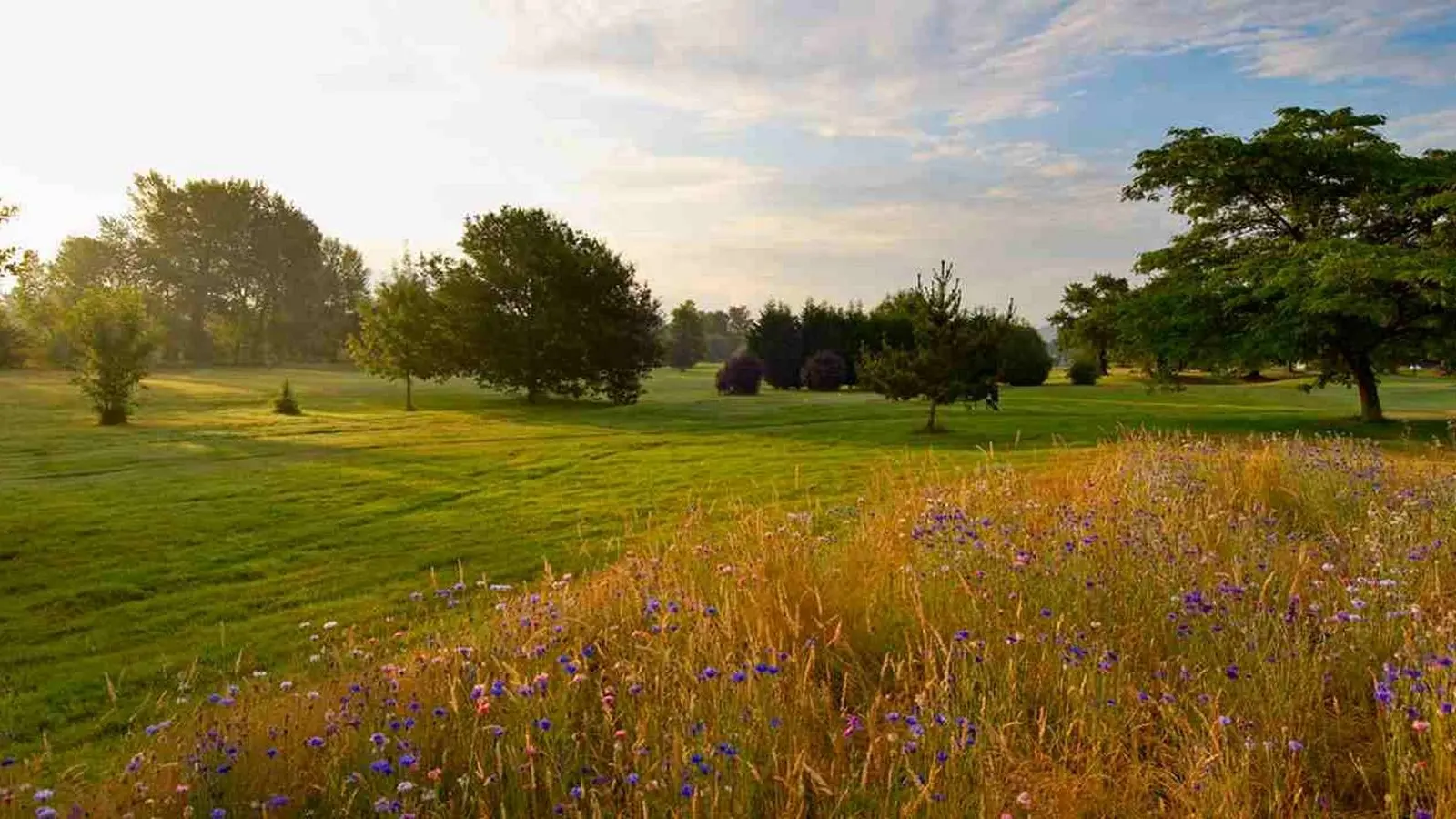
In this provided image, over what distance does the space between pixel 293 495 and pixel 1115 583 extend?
14.7 meters

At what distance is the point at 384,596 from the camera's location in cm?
853

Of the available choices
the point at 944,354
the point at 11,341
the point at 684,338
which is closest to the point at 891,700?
the point at 944,354

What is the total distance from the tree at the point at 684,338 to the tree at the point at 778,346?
33978 millimetres

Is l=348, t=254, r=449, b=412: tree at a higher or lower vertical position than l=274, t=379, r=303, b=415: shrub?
higher

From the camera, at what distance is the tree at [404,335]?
42938mm

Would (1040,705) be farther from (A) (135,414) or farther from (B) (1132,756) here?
(A) (135,414)

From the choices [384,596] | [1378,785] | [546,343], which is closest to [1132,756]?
[1378,785]

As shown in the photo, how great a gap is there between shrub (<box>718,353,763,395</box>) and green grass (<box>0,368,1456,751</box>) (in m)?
14.2

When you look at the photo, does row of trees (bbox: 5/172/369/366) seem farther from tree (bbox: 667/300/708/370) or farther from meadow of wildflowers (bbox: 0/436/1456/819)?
meadow of wildflowers (bbox: 0/436/1456/819)

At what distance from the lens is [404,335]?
4316cm

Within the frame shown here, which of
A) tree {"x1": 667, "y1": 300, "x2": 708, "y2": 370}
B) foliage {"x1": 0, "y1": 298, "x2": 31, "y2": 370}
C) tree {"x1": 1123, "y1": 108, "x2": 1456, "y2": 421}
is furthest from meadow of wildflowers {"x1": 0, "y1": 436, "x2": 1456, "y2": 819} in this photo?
tree {"x1": 667, "y1": 300, "x2": 708, "y2": 370}

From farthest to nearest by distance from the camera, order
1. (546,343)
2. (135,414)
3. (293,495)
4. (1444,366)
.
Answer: (546,343) < (135,414) < (1444,366) < (293,495)

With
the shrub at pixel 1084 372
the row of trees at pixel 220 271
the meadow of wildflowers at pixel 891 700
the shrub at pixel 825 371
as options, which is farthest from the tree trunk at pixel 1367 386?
the row of trees at pixel 220 271

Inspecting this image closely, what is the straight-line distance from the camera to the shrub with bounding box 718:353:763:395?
171ft
